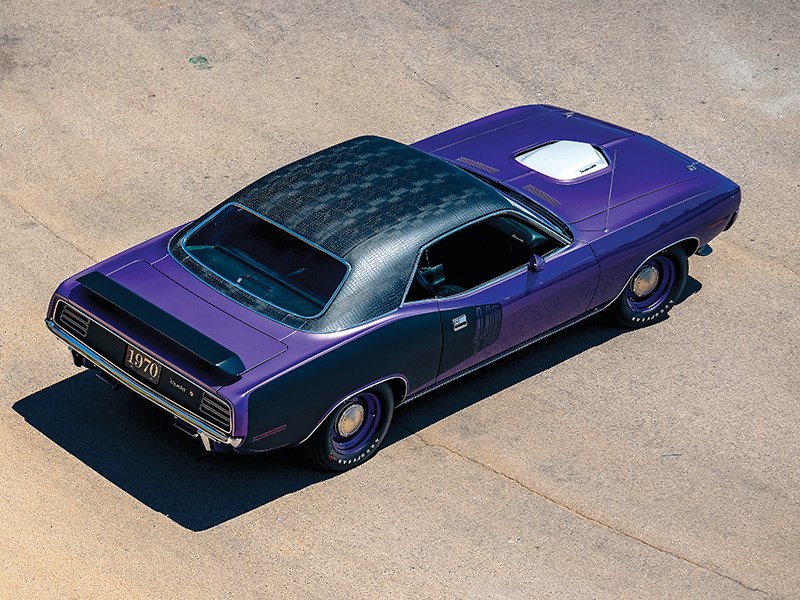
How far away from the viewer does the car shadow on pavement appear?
7.67 metres

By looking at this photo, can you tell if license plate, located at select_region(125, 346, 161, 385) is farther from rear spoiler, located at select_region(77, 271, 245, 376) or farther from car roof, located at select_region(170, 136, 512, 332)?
car roof, located at select_region(170, 136, 512, 332)

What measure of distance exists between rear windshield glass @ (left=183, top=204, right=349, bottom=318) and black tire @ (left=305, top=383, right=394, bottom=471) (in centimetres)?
62

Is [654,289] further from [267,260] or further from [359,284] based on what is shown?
[267,260]

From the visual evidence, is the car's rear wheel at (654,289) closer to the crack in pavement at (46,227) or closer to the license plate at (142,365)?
the license plate at (142,365)

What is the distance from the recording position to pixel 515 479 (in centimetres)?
803

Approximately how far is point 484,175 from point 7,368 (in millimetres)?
3491

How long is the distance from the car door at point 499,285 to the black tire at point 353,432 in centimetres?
47

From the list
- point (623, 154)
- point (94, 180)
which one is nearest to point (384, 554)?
point (623, 154)

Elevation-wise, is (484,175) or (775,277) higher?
(484,175)

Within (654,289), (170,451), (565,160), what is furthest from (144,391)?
(654,289)

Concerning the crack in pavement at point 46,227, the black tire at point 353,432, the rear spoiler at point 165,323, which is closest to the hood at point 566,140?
the black tire at point 353,432

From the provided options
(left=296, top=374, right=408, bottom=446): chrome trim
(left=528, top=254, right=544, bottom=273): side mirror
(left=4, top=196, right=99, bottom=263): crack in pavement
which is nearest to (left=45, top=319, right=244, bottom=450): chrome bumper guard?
(left=296, top=374, right=408, bottom=446): chrome trim

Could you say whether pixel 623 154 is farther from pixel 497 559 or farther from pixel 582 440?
pixel 497 559

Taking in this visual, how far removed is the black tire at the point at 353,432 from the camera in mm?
7691
